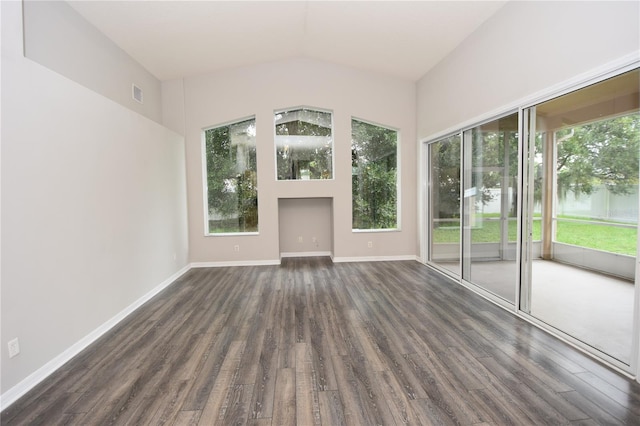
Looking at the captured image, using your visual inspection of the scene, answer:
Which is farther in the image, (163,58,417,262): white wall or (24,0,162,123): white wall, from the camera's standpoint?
(163,58,417,262): white wall

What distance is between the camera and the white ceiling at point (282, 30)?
12.0ft

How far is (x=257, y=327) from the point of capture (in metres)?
3.10

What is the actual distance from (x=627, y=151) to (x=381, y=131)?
13.5ft

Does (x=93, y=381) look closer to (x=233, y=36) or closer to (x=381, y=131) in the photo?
(x=233, y=36)

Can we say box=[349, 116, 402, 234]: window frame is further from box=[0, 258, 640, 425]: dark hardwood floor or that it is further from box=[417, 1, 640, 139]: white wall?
box=[0, 258, 640, 425]: dark hardwood floor

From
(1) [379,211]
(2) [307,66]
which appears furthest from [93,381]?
(2) [307,66]

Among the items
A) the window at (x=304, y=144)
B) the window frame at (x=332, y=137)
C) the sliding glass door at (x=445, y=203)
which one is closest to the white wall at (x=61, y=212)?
the window frame at (x=332, y=137)

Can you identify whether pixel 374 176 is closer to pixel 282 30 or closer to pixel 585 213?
pixel 282 30

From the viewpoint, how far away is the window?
610cm

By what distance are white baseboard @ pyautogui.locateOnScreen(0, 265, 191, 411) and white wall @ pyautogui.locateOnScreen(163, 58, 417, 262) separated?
2.34 meters

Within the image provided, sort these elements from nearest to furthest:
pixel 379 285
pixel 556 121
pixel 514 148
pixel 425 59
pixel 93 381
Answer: pixel 93 381
pixel 556 121
pixel 514 148
pixel 379 285
pixel 425 59

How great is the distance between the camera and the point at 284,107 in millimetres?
5910

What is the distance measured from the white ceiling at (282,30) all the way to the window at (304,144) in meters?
1.14

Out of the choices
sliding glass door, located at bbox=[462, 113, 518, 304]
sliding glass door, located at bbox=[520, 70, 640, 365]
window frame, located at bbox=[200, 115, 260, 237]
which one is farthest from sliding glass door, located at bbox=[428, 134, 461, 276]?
window frame, located at bbox=[200, 115, 260, 237]
